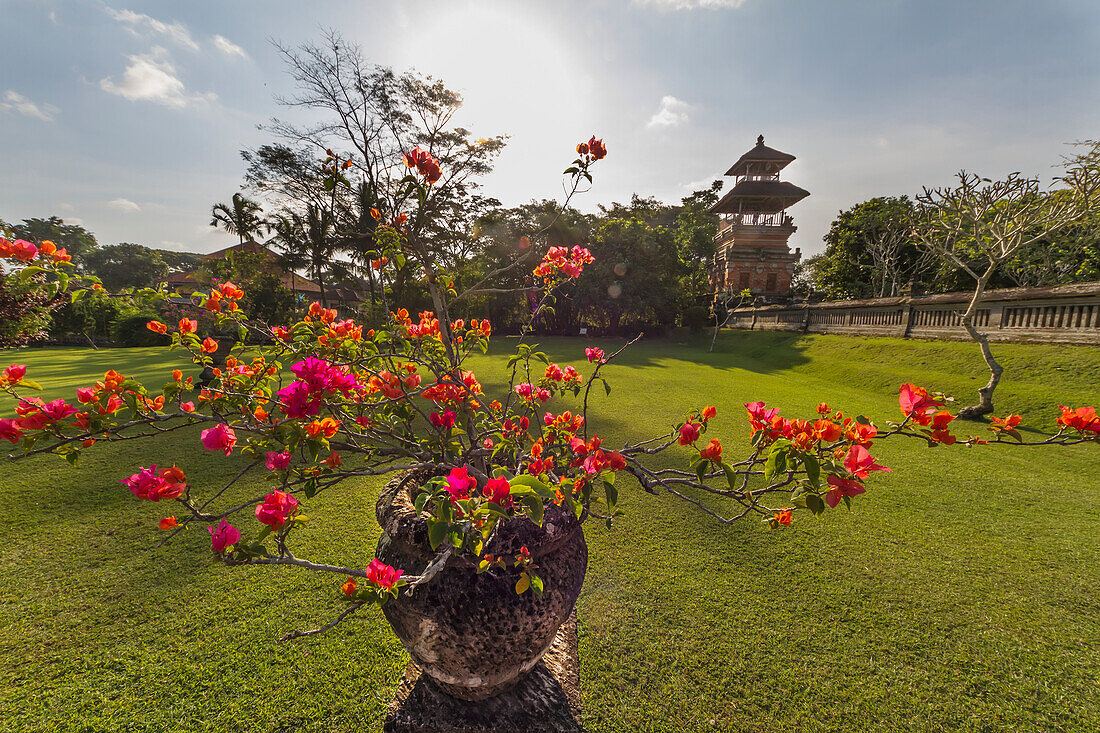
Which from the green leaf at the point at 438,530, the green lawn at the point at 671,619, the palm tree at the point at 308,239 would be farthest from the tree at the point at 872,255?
the palm tree at the point at 308,239

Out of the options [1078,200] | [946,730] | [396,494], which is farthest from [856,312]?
[396,494]

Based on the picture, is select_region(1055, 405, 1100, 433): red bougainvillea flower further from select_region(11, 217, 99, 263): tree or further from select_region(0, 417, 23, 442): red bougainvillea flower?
select_region(11, 217, 99, 263): tree

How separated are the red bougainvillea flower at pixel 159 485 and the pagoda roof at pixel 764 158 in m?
31.3

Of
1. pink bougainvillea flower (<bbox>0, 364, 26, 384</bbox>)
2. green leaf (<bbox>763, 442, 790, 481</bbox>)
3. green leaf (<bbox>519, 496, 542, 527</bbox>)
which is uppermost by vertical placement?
pink bougainvillea flower (<bbox>0, 364, 26, 384</bbox>)

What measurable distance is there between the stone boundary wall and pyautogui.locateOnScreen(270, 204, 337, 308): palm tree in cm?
1953

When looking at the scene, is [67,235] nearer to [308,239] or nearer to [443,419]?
[308,239]

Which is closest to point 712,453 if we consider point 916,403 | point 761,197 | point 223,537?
point 916,403

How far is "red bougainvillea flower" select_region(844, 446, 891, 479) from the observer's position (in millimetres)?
1015

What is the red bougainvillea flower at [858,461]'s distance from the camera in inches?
39.9

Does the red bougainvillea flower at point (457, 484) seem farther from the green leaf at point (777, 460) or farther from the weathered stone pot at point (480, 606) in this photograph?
the green leaf at point (777, 460)

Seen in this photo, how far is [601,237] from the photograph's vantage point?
1675cm

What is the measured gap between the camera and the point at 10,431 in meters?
0.95

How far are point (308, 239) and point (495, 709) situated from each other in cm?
2137

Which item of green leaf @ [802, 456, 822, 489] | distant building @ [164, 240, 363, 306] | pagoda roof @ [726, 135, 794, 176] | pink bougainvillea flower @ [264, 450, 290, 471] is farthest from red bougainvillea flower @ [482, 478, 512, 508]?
pagoda roof @ [726, 135, 794, 176]
